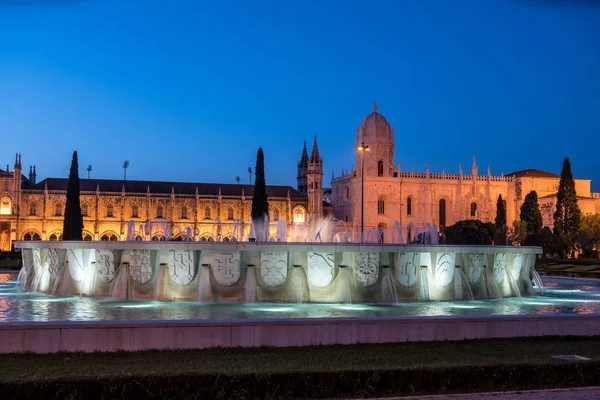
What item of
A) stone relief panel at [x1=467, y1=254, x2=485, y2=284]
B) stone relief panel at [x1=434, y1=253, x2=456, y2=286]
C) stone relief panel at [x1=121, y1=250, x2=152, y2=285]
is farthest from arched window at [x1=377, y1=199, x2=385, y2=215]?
stone relief panel at [x1=121, y1=250, x2=152, y2=285]

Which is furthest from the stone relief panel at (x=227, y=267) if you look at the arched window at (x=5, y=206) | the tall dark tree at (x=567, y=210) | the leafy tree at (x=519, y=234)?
the arched window at (x=5, y=206)

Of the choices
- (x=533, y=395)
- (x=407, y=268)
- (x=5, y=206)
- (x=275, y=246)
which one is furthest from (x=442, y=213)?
(x=533, y=395)

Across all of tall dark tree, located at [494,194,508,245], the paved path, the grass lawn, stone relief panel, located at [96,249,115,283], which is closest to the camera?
the grass lawn

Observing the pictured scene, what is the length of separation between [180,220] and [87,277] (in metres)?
59.1

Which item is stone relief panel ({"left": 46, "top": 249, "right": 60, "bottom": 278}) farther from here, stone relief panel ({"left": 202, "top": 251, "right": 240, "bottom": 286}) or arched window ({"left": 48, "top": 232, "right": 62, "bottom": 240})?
arched window ({"left": 48, "top": 232, "right": 62, "bottom": 240})

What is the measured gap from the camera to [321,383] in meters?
7.45

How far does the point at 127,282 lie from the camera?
16.3 meters

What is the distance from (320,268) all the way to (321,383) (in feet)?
27.2

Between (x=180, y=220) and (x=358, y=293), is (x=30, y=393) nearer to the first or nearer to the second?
(x=358, y=293)

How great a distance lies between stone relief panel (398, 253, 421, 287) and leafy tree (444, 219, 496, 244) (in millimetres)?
45724

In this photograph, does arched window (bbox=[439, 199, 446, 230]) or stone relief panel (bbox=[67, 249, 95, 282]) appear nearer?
stone relief panel (bbox=[67, 249, 95, 282])

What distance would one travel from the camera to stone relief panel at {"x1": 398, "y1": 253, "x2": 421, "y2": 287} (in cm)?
1623

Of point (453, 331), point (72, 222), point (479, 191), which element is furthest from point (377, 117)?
point (453, 331)

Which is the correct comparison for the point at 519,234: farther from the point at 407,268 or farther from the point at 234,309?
the point at 234,309
